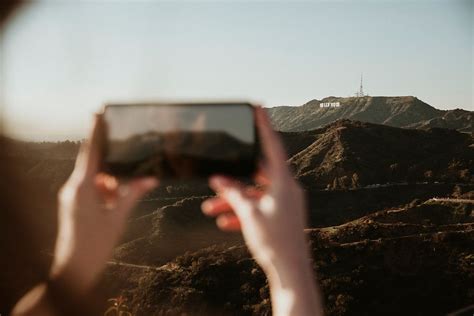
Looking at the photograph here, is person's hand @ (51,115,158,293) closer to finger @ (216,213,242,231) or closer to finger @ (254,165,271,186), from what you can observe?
finger @ (216,213,242,231)

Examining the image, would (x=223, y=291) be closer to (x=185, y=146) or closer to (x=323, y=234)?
(x=323, y=234)

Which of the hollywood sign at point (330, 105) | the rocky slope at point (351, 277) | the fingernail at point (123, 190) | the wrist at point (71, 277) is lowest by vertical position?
the rocky slope at point (351, 277)

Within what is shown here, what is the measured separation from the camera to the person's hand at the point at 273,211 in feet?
4.08

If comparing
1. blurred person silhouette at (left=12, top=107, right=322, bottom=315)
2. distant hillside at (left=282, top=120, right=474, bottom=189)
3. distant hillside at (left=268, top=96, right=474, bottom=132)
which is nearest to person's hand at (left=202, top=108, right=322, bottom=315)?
blurred person silhouette at (left=12, top=107, right=322, bottom=315)

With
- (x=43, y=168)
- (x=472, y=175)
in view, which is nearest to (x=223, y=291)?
(x=43, y=168)

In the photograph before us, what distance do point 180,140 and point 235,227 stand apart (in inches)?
31.4

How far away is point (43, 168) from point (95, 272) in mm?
55578

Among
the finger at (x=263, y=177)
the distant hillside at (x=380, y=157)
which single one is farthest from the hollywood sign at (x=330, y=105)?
the finger at (x=263, y=177)

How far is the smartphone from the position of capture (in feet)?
6.10

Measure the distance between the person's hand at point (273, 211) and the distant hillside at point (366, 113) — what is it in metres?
143

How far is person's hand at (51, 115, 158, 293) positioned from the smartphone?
411 millimetres

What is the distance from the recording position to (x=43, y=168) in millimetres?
51906

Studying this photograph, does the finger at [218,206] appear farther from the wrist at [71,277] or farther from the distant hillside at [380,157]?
the distant hillside at [380,157]

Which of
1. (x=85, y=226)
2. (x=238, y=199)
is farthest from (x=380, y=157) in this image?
(x=85, y=226)
